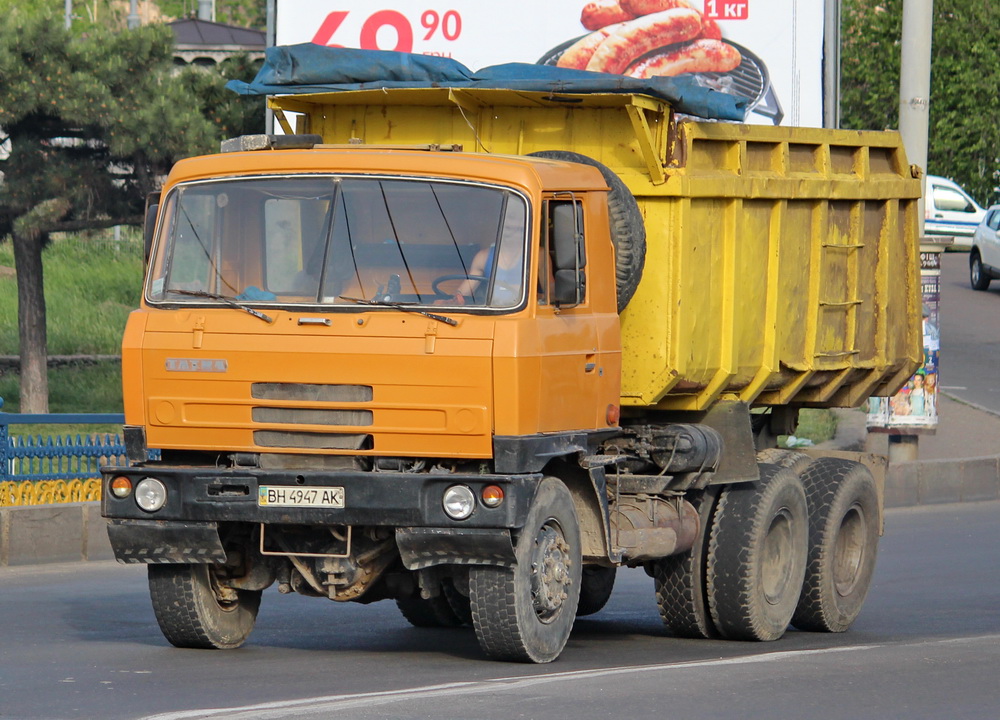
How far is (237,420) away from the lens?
789cm

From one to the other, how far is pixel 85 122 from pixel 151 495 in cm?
1341

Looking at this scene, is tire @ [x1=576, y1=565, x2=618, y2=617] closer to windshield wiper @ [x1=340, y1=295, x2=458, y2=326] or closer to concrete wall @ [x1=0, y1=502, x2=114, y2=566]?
windshield wiper @ [x1=340, y1=295, x2=458, y2=326]

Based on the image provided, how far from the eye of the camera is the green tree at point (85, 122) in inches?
797

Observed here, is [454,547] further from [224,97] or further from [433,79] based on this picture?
[224,97]

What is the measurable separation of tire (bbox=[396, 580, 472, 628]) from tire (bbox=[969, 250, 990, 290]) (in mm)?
25875

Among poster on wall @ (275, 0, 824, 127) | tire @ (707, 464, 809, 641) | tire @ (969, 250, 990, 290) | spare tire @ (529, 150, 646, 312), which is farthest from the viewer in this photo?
tire @ (969, 250, 990, 290)

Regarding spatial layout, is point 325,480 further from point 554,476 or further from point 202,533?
point 554,476

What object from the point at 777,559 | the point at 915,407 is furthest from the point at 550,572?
the point at 915,407

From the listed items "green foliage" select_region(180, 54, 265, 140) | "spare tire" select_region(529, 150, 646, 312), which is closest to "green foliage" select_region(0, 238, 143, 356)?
"green foliage" select_region(180, 54, 265, 140)

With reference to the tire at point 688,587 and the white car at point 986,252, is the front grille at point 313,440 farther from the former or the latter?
the white car at point 986,252

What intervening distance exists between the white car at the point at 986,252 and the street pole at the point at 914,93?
14.4 m

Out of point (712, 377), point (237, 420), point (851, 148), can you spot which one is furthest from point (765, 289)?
point (237, 420)

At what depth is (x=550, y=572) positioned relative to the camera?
806 centimetres

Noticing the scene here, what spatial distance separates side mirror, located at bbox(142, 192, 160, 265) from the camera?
27.3ft
